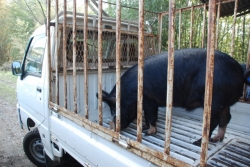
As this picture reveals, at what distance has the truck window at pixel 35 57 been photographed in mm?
3039

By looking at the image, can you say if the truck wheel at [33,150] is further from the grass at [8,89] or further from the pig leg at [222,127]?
the grass at [8,89]

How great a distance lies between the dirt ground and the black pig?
218 centimetres

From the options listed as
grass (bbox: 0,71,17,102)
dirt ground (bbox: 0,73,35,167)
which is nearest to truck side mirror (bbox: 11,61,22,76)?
dirt ground (bbox: 0,73,35,167)

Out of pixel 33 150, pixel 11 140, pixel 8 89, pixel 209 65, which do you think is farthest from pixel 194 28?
pixel 8 89

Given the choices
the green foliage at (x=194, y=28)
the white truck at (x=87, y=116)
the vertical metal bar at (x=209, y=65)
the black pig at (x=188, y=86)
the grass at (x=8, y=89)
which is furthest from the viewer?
the grass at (x=8, y=89)

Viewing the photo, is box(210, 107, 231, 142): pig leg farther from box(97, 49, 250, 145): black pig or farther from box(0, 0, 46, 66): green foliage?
box(0, 0, 46, 66): green foliage

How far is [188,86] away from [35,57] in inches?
87.6

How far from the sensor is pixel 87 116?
2.18 metres

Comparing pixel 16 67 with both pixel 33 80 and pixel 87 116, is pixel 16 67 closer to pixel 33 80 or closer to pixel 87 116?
pixel 33 80

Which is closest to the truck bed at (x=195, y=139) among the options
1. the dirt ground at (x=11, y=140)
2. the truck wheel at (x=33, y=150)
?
the truck wheel at (x=33, y=150)

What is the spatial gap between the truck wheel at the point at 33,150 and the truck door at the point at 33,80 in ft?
1.66

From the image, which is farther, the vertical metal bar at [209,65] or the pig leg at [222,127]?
the pig leg at [222,127]

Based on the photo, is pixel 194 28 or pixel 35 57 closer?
pixel 35 57

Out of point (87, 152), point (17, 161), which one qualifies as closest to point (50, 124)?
point (87, 152)
